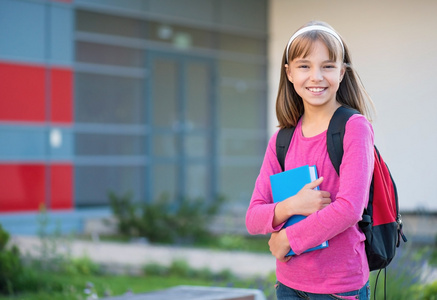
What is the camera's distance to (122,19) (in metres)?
13.8

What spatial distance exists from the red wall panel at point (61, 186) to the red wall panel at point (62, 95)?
83cm

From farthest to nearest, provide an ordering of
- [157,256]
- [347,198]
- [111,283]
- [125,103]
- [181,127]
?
[181,127] → [125,103] → [157,256] → [111,283] → [347,198]

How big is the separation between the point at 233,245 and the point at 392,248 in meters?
7.99

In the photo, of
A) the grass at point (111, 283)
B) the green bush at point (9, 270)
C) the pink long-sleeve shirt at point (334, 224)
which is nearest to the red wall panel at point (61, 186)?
the grass at point (111, 283)

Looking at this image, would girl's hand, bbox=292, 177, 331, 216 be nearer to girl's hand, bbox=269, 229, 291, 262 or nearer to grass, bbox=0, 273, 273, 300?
girl's hand, bbox=269, 229, 291, 262

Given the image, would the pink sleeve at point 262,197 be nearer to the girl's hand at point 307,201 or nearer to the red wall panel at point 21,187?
the girl's hand at point 307,201

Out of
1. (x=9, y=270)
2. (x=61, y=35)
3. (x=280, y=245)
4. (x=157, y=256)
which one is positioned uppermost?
(x=61, y=35)

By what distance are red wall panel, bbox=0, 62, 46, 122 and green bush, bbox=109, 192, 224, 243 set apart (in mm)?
2376

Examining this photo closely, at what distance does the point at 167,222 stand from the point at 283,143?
8.36 metres

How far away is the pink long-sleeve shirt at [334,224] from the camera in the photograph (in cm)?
231

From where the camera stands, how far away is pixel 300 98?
8.82 ft

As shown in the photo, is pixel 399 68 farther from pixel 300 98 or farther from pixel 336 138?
pixel 336 138

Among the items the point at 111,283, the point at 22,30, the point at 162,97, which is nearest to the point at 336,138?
the point at 111,283

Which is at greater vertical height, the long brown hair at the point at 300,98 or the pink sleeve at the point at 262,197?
the long brown hair at the point at 300,98
